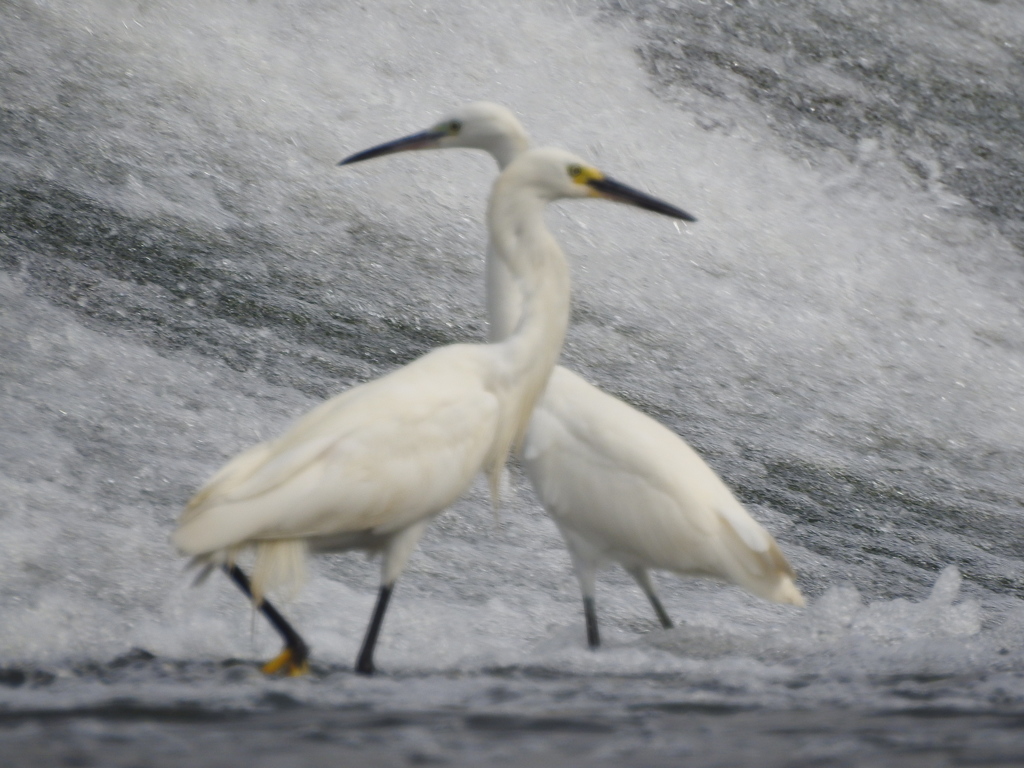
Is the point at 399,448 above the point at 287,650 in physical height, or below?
above

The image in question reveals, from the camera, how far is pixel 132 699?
3346mm

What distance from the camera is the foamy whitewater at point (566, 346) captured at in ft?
12.0

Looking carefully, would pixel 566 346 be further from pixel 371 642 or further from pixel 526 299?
pixel 371 642

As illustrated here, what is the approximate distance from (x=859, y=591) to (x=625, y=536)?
1.44 meters

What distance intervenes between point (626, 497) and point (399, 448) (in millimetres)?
935

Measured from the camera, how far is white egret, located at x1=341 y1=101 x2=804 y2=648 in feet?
14.4

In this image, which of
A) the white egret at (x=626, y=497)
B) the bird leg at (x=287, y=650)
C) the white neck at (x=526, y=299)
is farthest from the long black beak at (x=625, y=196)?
the bird leg at (x=287, y=650)

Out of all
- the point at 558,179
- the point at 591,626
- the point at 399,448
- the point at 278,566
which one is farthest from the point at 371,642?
the point at 558,179

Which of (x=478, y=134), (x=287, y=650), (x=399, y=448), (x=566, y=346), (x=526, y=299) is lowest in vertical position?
(x=566, y=346)

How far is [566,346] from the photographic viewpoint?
7.02 meters

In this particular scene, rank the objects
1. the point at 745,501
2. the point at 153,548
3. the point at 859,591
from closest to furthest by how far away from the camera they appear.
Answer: the point at 153,548
the point at 859,591
the point at 745,501

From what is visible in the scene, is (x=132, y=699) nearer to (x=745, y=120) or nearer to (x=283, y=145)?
(x=283, y=145)

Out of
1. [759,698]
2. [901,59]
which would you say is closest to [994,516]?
[759,698]

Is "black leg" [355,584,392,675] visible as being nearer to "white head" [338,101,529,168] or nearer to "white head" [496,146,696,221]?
"white head" [496,146,696,221]
